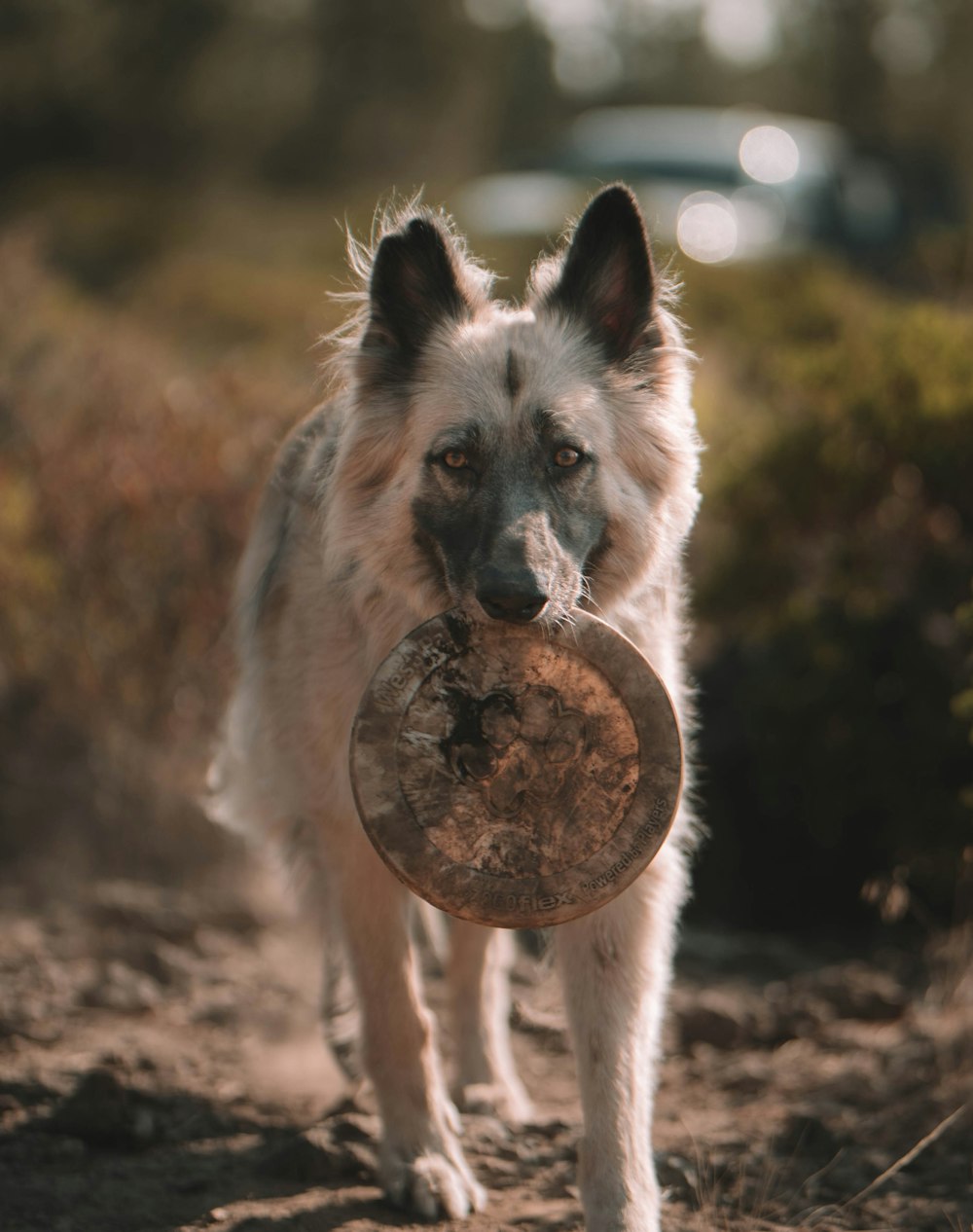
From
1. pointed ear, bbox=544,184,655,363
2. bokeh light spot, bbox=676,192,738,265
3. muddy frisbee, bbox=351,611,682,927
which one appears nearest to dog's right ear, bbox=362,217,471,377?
pointed ear, bbox=544,184,655,363

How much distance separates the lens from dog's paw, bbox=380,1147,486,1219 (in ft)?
14.1

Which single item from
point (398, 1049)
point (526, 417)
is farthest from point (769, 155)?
point (398, 1049)

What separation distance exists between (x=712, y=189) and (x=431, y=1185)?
17307 millimetres

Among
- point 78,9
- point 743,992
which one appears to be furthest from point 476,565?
point 78,9

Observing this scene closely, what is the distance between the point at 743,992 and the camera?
6.83 m

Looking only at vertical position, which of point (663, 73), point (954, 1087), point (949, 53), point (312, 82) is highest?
point (663, 73)

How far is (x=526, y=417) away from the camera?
14.0ft

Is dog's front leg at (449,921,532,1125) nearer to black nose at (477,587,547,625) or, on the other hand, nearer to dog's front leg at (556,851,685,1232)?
dog's front leg at (556,851,685,1232)

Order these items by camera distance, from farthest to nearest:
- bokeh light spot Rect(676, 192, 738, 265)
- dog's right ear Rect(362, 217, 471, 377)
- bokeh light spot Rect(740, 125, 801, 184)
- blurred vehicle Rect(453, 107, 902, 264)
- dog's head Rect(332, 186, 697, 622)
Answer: bokeh light spot Rect(740, 125, 801, 184), blurred vehicle Rect(453, 107, 902, 264), bokeh light spot Rect(676, 192, 738, 265), dog's right ear Rect(362, 217, 471, 377), dog's head Rect(332, 186, 697, 622)

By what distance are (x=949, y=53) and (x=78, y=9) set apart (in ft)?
76.7

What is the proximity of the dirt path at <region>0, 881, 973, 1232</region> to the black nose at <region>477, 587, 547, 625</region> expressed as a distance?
171cm

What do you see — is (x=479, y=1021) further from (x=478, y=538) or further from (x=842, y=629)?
(x=842, y=629)

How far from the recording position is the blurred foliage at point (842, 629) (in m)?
7.00

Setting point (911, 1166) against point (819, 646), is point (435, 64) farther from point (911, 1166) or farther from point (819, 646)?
point (911, 1166)
